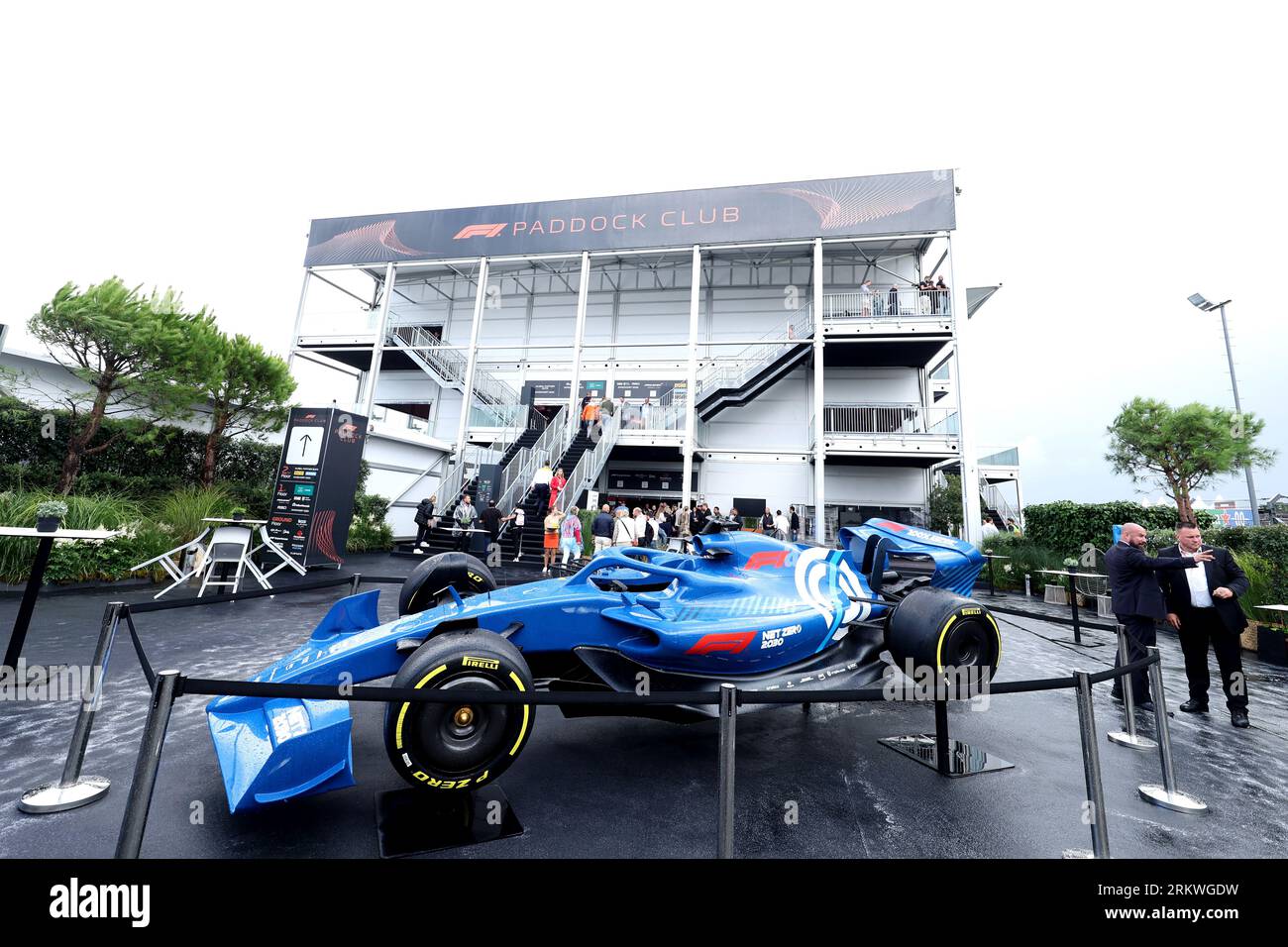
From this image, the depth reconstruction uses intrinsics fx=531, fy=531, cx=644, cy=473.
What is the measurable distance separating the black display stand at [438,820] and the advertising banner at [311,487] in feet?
30.2

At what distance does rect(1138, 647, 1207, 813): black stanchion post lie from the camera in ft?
9.01

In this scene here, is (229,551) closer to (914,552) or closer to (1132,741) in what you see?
(914,552)

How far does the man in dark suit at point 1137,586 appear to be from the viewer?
4359 millimetres

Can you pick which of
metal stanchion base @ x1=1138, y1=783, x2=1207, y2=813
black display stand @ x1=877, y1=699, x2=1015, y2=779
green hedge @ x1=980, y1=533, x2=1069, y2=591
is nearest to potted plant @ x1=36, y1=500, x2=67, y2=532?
black display stand @ x1=877, y1=699, x2=1015, y2=779

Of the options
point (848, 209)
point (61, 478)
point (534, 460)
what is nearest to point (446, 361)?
point (534, 460)

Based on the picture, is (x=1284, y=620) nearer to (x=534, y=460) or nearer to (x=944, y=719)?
(x=944, y=719)

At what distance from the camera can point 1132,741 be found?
3682 millimetres

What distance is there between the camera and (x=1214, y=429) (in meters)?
18.9

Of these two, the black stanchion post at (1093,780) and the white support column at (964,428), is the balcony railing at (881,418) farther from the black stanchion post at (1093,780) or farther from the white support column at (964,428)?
the black stanchion post at (1093,780)

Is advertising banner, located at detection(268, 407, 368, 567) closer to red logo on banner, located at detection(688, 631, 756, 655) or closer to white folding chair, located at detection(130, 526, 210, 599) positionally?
white folding chair, located at detection(130, 526, 210, 599)

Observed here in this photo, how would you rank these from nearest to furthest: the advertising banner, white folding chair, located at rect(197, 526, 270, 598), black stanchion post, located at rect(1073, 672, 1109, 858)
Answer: black stanchion post, located at rect(1073, 672, 1109, 858) < white folding chair, located at rect(197, 526, 270, 598) < the advertising banner

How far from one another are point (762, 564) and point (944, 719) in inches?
55.9

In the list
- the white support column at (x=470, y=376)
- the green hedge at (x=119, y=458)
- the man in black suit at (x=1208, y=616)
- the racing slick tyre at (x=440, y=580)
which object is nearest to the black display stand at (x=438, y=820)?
the racing slick tyre at (x=440, y=580)

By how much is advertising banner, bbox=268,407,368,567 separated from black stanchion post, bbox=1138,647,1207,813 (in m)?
11.7
